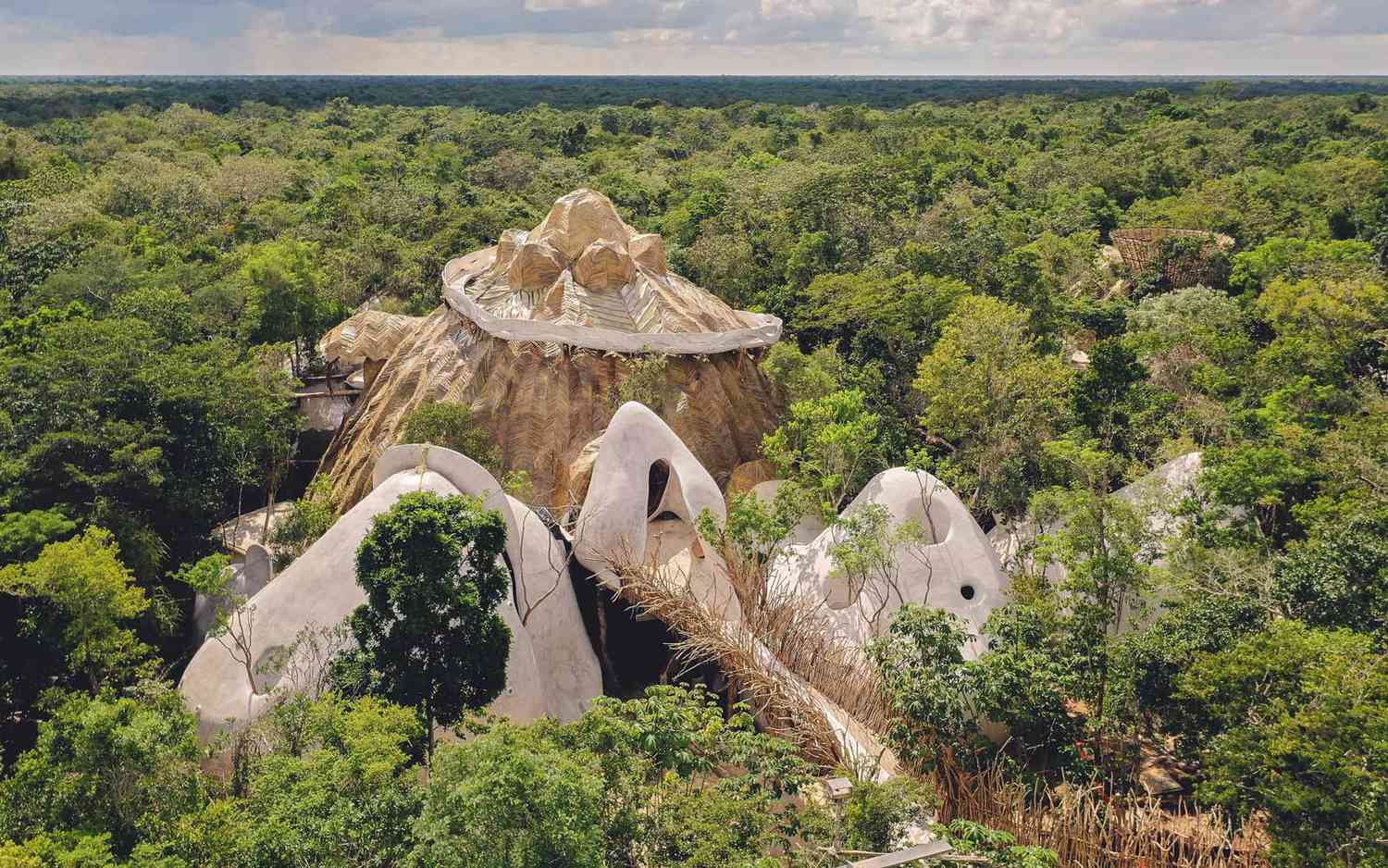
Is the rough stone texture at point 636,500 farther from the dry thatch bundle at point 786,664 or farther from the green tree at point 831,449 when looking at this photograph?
the green tree at point 831,449

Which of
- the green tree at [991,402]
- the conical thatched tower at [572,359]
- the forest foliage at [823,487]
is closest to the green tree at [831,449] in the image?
the forest foliage at [823,487]

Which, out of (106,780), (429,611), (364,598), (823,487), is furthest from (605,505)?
(106,780)

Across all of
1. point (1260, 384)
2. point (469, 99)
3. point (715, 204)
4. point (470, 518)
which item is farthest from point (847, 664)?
point (469, 99)

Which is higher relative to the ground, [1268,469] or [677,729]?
[1268,469]

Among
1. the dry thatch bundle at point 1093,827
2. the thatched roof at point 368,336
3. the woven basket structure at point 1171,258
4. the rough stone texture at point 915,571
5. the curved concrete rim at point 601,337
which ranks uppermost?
the woven basket structure at point 1171,258

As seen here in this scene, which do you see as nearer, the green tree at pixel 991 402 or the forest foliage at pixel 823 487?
the forest foliage at pixel 823 487

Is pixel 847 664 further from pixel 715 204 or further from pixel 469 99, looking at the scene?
pixel 469 99
